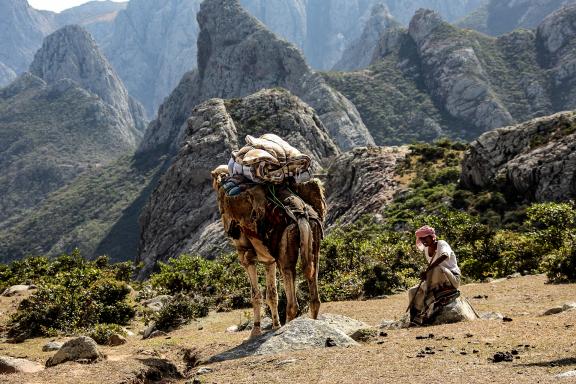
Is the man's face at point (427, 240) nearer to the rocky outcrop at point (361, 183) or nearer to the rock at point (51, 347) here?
the rock at point (51, 347)

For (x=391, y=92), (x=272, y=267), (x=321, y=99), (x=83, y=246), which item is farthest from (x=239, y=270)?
(x=391, y=92)

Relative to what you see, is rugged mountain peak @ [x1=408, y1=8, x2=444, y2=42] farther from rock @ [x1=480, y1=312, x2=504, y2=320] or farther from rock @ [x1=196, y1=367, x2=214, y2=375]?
rock @ [x1=196, y1=367, x2=214, y2=375]

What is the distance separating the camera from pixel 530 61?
162 m

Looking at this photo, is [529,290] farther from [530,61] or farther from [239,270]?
[530,61]

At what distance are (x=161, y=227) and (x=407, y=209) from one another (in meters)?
36.2

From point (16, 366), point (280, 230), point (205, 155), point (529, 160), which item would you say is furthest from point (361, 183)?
point (16, 366)

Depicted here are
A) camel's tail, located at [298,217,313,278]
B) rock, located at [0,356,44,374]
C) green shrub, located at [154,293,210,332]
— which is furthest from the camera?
green shrub, located at [154,293,210,332]

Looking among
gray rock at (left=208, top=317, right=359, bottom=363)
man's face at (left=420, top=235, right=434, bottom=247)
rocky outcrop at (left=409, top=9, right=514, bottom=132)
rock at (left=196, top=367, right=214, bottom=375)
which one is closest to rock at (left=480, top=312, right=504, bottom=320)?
man's face at (left=420, top=235, right=434, bottom=247)

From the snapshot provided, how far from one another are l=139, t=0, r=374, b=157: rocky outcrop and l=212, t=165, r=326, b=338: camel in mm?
130110

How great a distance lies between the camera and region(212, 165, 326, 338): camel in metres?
11.0

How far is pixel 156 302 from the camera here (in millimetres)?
23922

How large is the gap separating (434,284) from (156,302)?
559 inches

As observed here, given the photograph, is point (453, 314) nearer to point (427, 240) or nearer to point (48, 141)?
point (427, 240)

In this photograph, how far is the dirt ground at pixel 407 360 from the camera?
8133 mm
